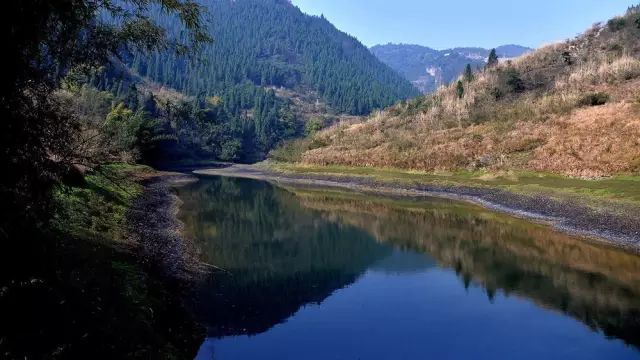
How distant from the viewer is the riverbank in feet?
113

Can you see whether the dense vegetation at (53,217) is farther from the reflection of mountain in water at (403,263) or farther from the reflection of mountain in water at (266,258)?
the reflection of mountain in water at (403,263)

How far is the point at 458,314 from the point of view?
21.1 meters

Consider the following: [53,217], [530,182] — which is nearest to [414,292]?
[53,217]

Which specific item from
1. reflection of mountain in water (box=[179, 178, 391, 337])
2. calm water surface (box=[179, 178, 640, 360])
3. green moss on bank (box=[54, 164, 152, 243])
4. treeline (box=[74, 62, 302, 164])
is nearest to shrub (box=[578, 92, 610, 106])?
calm water surface (box=[179, 178, 640, 360])

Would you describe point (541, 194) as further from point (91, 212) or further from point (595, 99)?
point (91, 212)

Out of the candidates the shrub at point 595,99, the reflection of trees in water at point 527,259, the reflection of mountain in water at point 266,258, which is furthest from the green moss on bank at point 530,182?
the shrub at point 595,99

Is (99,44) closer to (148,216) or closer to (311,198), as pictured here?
(148,216)

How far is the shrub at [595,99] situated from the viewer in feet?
244

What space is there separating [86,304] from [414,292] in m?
15.2

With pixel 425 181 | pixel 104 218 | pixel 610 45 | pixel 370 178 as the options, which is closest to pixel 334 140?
pixel 370 178

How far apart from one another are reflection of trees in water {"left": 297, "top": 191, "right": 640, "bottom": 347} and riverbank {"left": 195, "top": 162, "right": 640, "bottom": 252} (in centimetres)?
196

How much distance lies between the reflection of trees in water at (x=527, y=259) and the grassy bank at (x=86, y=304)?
48.3ft

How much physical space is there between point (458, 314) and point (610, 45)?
4170 inches

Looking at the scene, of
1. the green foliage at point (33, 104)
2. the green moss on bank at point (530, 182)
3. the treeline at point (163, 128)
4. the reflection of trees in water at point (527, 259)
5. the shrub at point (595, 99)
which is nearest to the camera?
the green foliage at point (33, 104)
